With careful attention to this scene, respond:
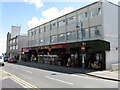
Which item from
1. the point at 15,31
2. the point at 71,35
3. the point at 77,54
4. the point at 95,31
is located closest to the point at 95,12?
the point at 95,31

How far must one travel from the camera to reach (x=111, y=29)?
68.8 feet

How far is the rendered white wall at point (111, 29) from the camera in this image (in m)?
19.8

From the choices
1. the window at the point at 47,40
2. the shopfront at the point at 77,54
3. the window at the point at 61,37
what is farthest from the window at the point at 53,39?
the shopfront at the point at 77,54

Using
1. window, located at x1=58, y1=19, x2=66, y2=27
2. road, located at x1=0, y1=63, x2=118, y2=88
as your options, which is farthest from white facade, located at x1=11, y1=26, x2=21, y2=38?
road, located at x1=0, y1=63, x2=118, y2=88

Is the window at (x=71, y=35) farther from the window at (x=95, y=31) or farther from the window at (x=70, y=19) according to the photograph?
the window at (x=95, y=31)

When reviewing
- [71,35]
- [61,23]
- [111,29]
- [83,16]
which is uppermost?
[83,16]

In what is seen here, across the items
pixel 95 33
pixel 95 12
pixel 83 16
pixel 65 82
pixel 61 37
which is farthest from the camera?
pixel 61 37

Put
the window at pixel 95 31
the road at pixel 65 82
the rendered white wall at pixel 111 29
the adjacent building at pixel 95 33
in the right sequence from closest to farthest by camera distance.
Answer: the road at pixel 65 82 < the adjacent building at pixel 95 33 < the rendered white wall at pixel 111 29 < the window at pixel 95 31

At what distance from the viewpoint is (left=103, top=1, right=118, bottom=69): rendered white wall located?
64.9ft

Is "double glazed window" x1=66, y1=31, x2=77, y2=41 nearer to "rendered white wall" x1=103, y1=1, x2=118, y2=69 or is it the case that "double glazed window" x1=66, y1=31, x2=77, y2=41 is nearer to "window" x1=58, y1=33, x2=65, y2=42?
"window" x1=58, y1=33, x2=65, y2=42

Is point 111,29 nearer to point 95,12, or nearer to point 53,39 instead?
point 95,12

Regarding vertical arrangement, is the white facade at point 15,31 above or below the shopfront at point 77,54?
above

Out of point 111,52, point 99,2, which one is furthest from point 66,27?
point 111,52

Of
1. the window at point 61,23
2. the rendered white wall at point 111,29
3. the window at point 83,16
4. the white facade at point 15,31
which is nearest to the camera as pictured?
the rendered white wall at point 111,29
